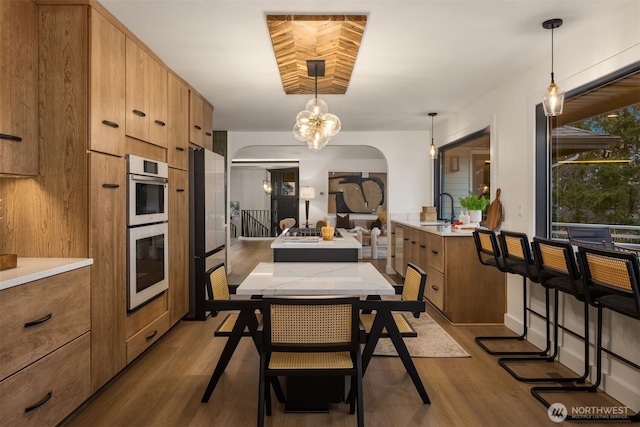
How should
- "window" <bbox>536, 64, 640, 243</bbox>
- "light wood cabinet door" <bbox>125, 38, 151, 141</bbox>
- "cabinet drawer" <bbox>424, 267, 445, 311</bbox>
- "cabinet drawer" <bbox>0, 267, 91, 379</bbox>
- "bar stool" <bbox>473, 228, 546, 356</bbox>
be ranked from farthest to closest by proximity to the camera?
"cabinet drawer" <bbox>424, 267, 445, 311</bbox> < "bar stool" <bbox>473, 228, 546, 356</bbox> < "light wood cabinet door" <bbox>125, 38, 151, 141</bbox> < "window" <bbox>536, 64, 640, 243</bbox> < "cabinet drawer" <bbox>0, 267, 91, 379</bbox>

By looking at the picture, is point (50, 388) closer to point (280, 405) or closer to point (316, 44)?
point (280, 405)

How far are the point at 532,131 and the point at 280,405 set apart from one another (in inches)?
117

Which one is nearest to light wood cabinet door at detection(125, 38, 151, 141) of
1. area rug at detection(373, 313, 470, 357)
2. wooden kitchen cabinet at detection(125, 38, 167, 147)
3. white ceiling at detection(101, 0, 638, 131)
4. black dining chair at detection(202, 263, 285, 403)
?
wooden kitchen cabinet at detection(125, 38, 167, 147)

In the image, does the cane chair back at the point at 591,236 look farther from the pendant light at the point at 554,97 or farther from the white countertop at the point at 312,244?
the white countertop at the point at 312,244

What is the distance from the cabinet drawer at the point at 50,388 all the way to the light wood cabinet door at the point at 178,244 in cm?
142

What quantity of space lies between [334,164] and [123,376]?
28.8 ft

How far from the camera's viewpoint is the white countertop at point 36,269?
1845mm

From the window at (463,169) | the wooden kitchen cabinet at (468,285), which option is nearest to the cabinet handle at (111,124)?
the wooden kitchen cabinet at (468,285)

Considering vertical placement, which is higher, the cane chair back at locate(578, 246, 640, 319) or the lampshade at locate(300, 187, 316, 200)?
the lampshade at locate(300, 187, 316, 200)

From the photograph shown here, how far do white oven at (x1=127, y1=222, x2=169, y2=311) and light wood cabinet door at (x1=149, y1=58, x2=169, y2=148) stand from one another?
0.71 metres

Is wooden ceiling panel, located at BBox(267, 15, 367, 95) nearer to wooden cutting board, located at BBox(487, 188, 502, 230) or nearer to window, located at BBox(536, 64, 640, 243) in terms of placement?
window, located at BBox(536, 64, 640, 243)

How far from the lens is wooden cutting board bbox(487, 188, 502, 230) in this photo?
427 centimetres

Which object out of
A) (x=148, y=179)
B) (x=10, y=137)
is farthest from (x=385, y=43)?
(x=10, y=137)

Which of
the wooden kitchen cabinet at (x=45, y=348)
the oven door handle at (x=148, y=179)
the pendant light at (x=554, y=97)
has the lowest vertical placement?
the wooden kitchen cabinet at (x=45, y=348)
